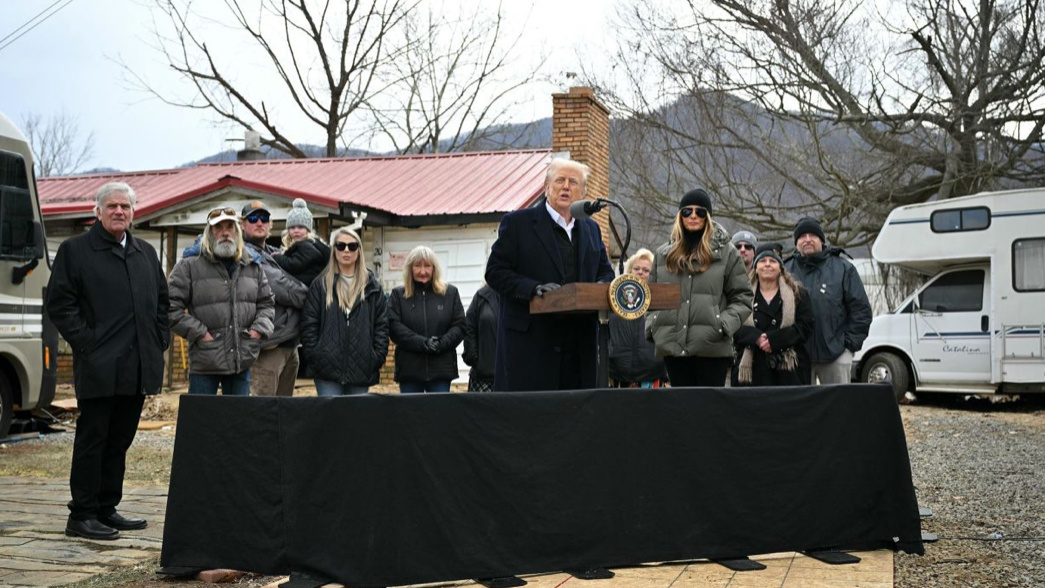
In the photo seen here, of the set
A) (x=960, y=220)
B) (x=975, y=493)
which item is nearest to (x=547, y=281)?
(x=975, y=493)

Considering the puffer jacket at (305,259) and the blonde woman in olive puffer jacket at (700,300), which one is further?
the puffer jacket at (305,259)

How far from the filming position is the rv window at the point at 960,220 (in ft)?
49.8

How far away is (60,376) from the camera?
1888 centimetres

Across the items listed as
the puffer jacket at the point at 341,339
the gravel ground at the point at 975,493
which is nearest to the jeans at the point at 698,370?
the gravel ground at the point at 975,493

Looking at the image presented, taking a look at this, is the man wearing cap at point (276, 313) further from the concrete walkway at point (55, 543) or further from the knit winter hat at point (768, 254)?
the knit winter hat at point (768, 254)

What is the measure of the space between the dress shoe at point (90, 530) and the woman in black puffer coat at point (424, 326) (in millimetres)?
2425

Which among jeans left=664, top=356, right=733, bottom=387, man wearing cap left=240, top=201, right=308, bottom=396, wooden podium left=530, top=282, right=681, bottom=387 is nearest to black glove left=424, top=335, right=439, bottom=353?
man wearing cap left=240, top=201, right=308, bottom=396

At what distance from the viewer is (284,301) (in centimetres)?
713

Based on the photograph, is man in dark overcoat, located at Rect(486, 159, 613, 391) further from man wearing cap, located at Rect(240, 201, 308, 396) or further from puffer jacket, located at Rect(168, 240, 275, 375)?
man wearing cap, located at Rect(240, 201, 308, 396)

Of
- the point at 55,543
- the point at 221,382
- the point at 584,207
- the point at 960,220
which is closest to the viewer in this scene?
the point at 584,207

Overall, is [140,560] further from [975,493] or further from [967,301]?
[967,301]

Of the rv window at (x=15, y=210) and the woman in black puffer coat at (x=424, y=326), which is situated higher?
the rv window at (x=15, y=210)

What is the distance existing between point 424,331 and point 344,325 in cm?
73

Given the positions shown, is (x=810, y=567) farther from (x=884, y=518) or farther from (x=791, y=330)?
(x=791, y=330)
